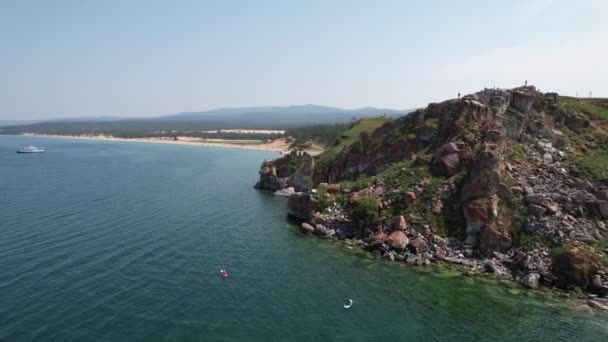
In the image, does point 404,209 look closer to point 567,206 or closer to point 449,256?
point 449,256

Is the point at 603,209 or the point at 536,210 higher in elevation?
the point at 603,209

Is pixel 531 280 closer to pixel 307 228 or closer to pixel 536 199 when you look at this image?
pixel 536 199

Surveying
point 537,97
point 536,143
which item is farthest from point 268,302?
point 537,97

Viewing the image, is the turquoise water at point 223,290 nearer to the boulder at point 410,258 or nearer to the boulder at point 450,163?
the boulder at point 410,258

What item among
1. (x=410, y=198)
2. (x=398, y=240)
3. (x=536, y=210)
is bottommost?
(x=398, y=240)

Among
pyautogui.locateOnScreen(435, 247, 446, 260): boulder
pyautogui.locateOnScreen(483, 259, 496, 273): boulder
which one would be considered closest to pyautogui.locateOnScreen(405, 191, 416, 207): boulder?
pyautogui.locateOnScreen(435, 247, 446, 260): boulder

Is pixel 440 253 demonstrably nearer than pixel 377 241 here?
Yes

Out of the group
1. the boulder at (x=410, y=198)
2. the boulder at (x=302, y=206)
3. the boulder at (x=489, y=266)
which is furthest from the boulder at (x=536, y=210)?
the boulder at (x=302, y=206)

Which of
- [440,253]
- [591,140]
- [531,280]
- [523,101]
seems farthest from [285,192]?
[591,140]
